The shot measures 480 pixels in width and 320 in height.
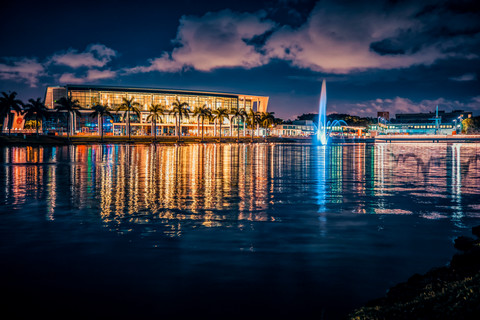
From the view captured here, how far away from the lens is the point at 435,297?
6.25 metres

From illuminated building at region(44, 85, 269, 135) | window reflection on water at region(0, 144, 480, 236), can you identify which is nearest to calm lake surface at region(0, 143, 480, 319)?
window reflection on water at region(0, 144, 480, 236)

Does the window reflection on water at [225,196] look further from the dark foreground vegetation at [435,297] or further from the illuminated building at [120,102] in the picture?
the illuminated building at [120,102]

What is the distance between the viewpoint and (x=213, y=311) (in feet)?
23.9

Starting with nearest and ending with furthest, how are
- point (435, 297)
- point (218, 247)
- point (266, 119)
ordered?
point (435, 297), point (218, 247), point (266, 119)

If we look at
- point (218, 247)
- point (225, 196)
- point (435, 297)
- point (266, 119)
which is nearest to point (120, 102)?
point (266, 119)

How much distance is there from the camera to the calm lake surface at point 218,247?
25.4 ft

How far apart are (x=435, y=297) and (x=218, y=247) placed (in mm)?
6128

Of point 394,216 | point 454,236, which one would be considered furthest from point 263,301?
point 394,216

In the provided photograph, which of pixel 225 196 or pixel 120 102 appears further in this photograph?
pixel 120 102

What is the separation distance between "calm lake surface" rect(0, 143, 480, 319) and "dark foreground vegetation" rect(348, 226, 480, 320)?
2.09 feet

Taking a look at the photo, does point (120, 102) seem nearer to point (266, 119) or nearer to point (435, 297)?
point (266, 119)

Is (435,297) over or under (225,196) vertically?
under

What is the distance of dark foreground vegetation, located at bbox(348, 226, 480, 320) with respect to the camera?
5.48m

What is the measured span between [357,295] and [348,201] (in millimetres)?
11645
